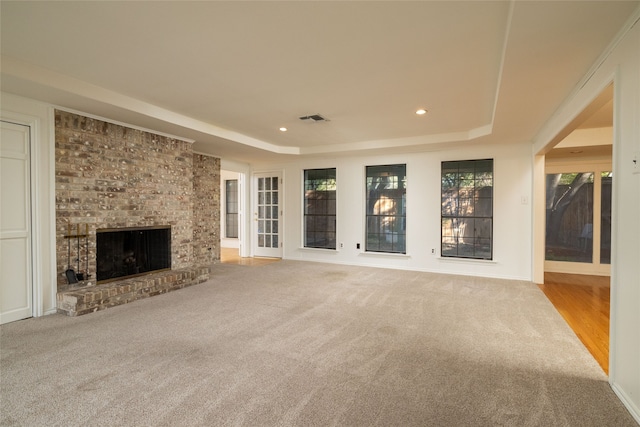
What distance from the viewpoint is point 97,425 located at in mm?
1688

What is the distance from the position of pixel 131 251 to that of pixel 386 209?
4.76 m

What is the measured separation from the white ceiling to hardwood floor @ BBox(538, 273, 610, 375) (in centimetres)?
244

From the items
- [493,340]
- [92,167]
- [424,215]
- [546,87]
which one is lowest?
[493,340]

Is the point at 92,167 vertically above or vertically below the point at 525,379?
above

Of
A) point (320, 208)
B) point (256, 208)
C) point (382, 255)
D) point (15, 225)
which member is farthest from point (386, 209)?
point (15, 225)

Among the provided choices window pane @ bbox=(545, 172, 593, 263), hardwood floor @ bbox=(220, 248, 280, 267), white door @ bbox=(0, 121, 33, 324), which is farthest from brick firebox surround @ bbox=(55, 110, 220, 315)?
window pane @ bbox=(545, 172, 593, 263)

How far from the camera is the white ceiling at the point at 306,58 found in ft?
6.88

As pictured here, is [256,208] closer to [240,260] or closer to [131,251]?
[240,260]

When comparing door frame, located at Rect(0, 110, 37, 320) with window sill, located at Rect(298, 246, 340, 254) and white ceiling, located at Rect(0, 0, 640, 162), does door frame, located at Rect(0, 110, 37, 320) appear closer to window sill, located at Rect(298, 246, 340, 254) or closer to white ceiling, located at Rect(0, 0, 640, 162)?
white ceiling, located at Rect(0, 0, 640, 162)

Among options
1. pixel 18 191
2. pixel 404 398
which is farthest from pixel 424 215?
pixel 18 191

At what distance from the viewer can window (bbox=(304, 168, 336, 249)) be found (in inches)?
284

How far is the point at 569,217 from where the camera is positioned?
6098mm

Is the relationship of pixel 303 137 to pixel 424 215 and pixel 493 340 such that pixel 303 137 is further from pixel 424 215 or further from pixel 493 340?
pixel 493 340

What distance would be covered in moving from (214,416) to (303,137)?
484 cm
